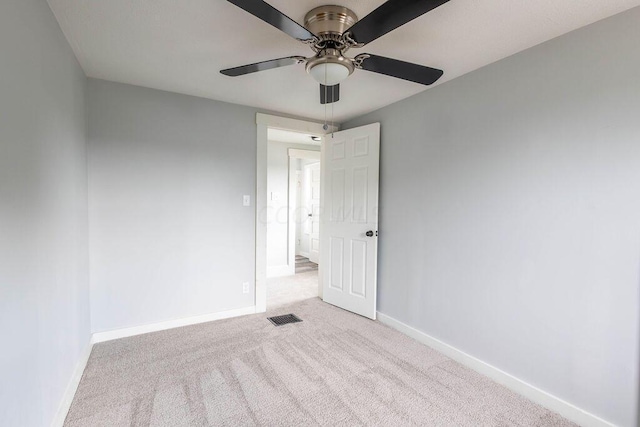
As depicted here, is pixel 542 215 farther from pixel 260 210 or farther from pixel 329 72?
pixel 260 210

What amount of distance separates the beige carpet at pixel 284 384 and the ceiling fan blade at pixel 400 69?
6.52 feet

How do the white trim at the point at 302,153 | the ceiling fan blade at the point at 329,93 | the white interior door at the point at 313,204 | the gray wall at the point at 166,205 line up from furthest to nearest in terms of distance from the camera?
the white interior door at the point at 313,204, the white trim at the point at 302,153, the gray wall at the point at 166,205, the ceiling fan blade at the point at 329,93

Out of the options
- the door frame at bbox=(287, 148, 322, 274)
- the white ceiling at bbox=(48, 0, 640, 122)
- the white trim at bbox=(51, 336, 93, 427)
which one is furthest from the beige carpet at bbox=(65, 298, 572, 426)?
the door frame at bbox=(287, 148, 322, 274)

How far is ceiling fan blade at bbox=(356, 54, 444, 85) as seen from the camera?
162 centimetres

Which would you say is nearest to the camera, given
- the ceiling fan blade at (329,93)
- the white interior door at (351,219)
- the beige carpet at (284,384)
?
the beige carpet at (284,384)

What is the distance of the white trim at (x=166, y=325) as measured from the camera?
103 inches

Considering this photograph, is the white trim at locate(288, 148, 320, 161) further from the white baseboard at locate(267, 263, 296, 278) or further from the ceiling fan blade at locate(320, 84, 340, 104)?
the ceiling fan blade at locate(320, 84, 340, 104)

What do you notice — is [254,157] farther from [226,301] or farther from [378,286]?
[378,286]

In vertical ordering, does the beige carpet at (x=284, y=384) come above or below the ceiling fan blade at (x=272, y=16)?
below

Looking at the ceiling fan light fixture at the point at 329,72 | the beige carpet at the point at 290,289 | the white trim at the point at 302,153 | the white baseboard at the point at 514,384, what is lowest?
the beige carpet at the point at 290,289

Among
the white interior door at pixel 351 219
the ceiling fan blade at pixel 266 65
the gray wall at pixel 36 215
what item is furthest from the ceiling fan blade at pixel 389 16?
the white interior door at pixel 351 219

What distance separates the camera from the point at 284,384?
2021 mm

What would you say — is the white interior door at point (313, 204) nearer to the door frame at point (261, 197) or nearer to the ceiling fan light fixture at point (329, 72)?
the door frame at point (261, 197)

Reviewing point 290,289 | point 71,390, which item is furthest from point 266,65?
point 290,289
